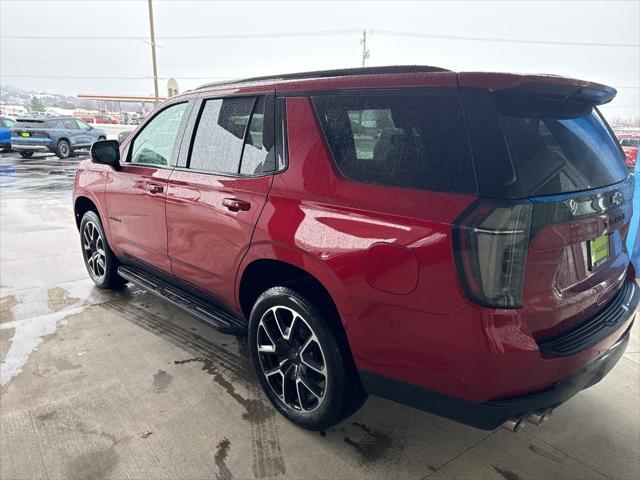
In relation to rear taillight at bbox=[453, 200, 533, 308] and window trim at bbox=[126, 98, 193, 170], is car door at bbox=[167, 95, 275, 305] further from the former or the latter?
rear taillight at bbox=[453, 200, 533, 308]

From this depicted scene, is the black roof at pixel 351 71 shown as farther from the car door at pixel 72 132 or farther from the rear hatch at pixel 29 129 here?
the car door at pixel 72 132

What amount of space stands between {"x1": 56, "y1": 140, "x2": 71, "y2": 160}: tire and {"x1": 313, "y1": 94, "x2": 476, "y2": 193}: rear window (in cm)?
1810

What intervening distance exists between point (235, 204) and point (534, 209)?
5.10 ft

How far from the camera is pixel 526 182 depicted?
1.56 m

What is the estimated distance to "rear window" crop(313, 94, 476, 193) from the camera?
165 cm

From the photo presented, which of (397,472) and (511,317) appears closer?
(511,317)

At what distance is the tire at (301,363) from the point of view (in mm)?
2098

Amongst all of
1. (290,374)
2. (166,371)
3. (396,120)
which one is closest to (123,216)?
(166,371)

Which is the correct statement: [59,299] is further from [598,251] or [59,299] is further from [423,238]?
[598,251]

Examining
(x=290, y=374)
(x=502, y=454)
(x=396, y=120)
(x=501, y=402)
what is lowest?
(x=502, y=454)

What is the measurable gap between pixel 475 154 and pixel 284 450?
1717 millimetres

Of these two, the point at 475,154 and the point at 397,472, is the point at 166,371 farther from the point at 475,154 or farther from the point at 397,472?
the point at 475,154

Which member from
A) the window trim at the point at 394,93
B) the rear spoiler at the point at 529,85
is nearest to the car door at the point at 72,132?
the window trim at the point at 394,93

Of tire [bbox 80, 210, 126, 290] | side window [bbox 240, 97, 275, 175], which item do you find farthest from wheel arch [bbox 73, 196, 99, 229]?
side window [bbox 240, 97, 275, 175]
